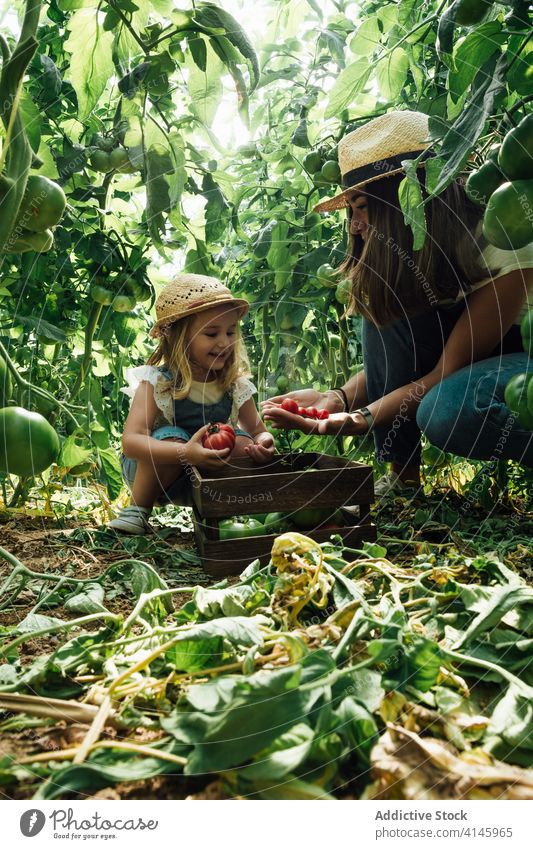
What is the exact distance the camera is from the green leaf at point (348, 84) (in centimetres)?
113

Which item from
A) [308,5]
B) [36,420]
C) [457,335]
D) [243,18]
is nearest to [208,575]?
[36,420]

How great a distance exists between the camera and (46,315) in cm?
179

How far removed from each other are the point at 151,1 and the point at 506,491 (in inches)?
46.3

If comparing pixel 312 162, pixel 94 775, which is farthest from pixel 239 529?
pixel 312 162

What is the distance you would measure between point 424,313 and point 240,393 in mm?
505

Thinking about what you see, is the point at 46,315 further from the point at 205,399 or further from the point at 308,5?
the point at 308,5

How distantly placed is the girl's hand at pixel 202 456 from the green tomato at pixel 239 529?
0.15 metres

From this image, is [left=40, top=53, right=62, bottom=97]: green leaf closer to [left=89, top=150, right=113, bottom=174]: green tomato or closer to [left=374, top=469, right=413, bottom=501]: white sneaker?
[left=89, top=150, right=113, bottom=174]: green tomato

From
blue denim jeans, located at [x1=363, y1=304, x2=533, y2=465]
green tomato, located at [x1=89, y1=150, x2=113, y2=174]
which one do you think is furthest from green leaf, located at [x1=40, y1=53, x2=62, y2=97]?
blue denim jeans, located at [x1=363, y1=304, x2=533, y2=465]

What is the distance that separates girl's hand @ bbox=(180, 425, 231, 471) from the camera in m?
1.38

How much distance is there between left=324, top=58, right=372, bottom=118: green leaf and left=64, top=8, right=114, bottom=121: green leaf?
1.22 ft
